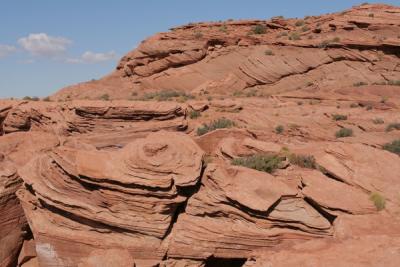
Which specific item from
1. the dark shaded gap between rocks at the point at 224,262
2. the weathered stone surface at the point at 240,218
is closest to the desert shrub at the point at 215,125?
the weathered stone surface at the point at 240,218

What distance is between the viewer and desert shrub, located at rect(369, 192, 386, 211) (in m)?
9.01

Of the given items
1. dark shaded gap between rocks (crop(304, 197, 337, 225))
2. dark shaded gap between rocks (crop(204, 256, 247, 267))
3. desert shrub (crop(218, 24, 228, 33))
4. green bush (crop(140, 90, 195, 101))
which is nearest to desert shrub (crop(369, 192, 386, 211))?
dark shaded gap between rocks (crop(304, 197, 337, 225))

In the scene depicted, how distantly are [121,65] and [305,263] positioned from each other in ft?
97.4

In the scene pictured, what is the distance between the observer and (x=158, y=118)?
1800 cm

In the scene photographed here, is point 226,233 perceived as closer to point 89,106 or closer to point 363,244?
point 363,244

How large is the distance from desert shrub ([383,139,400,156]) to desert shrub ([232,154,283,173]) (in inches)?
181

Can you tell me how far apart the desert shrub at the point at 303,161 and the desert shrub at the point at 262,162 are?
1.42 feet

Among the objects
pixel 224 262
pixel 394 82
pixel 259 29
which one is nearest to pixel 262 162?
pixel 224 262

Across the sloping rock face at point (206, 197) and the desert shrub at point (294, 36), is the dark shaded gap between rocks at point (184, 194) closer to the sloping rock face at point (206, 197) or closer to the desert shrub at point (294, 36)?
the sloping rock face at point (206, 197)

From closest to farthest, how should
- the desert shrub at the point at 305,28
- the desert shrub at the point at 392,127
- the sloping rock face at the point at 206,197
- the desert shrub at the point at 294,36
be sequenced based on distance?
the sloping rock face at the point at 206,197 < the desert shrub at the point at 392,127 < the desert shrub at the point at 294,36 < the desert shrub at the point at 305,28

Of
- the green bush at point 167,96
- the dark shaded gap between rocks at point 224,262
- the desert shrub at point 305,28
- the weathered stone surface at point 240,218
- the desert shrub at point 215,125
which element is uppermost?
the desert shrub at point 305,28

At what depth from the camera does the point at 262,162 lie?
1073 centimetres

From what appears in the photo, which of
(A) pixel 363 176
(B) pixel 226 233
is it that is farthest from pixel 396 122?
(B) pixel 226 233

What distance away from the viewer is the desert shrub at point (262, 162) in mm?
10641
